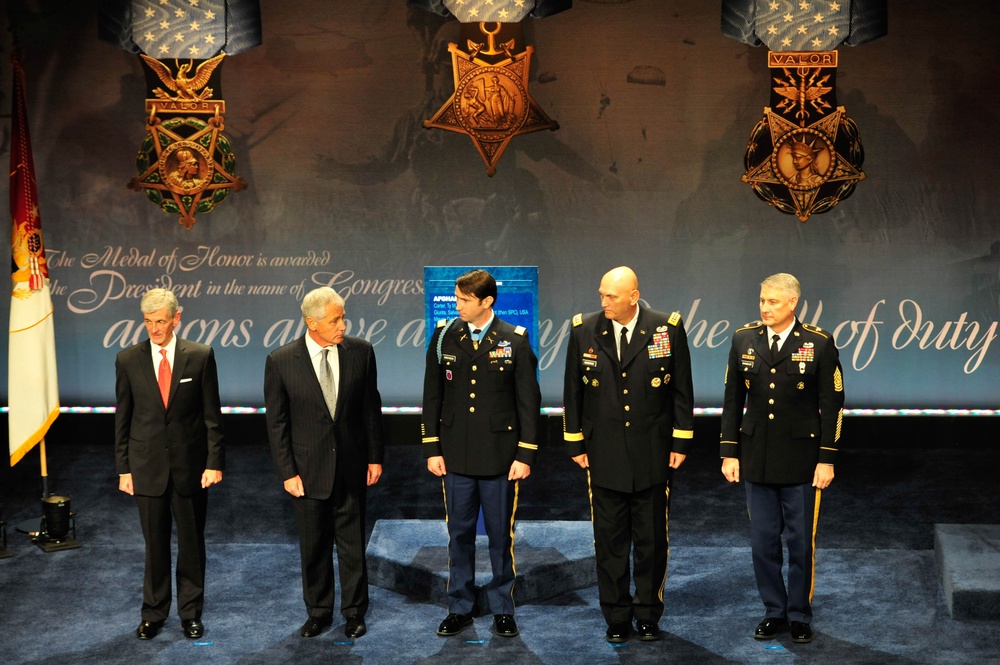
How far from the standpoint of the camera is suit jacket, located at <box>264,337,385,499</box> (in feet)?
15.6

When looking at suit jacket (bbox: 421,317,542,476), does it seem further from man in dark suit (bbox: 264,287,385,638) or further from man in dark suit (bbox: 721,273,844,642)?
man in dark suit (bbox: 721,273,844,642)

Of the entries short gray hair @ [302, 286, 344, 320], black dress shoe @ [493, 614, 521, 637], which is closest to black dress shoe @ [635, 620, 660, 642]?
black dress shoe @ [493, 614, 521, 637]

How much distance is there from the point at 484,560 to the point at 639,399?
124 cm

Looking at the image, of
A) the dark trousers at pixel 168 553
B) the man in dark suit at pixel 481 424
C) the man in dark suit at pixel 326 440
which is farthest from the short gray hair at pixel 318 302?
the dark trousers at pixel 168 553

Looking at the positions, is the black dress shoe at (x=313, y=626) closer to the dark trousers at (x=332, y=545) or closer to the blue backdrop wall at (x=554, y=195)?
the dark trousers at (x=332, y=545)

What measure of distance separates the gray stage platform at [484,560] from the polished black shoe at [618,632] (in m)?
0.58

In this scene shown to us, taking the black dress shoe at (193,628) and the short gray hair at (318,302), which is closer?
the short gray hair at (318,302)

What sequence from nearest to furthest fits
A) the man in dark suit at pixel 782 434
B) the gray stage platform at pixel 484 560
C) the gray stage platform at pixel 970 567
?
the man in dark suit at pixel 782 434, the gray stage platform at pixel 970 567, the gray stage platform at pixel 484 560

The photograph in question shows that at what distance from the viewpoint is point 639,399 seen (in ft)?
15.6

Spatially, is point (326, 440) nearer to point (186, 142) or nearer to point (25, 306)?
point (25, 306)

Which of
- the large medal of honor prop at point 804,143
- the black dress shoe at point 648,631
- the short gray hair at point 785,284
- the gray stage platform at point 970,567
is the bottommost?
the black dress shoe at point 648,631

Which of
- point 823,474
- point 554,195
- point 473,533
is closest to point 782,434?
point 823,474

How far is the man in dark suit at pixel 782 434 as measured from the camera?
4734 mm

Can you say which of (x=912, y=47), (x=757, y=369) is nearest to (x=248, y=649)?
(x=757, y=369)
